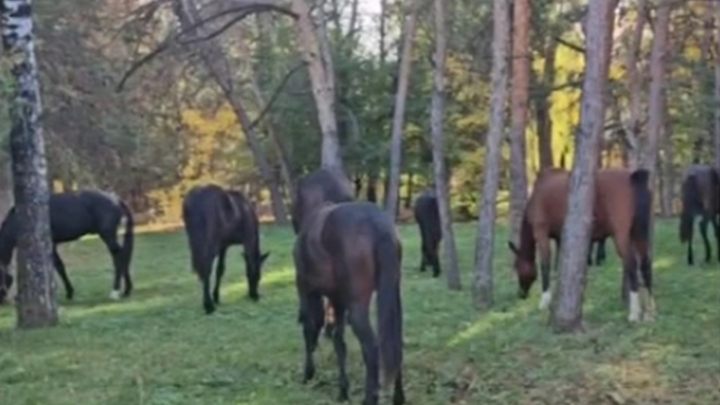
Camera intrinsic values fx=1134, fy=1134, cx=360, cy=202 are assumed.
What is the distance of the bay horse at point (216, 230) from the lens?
13961 millimetres

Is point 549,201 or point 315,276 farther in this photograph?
point 549,201

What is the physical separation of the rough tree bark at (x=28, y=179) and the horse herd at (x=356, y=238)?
1197 mm

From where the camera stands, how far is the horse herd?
7.84 metres

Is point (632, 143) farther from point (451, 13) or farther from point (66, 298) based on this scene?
point (66, 298)

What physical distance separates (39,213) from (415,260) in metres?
9.63

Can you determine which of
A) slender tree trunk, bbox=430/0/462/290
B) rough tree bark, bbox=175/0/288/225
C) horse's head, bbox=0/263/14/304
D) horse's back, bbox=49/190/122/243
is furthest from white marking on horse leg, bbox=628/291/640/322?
rough tree bark, bbox=175/0/288/225

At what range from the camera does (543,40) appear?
83.6 ft

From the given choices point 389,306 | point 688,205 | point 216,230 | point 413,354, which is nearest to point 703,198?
point 688,205

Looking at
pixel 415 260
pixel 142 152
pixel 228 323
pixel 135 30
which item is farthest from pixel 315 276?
pixel 142 152

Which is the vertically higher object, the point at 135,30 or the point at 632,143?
the point at 135,30

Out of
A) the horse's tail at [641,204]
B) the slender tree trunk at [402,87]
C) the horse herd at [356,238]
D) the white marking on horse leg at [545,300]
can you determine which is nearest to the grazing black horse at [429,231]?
the horse herd at [356,238]

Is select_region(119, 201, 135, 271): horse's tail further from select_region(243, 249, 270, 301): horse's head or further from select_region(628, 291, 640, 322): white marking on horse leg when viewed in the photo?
select_region(628, 291, 640, 322): white marking on horse leg

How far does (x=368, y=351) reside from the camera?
777 cm

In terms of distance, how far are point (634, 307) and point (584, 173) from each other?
1.80 metres
